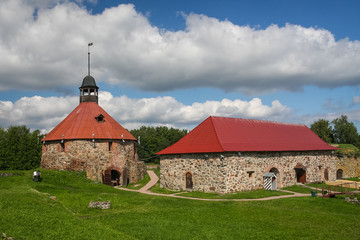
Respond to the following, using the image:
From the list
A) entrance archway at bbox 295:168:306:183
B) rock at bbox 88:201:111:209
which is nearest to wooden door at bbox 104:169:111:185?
rock at bbox 88:201:111:209

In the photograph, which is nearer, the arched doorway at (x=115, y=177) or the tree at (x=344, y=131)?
the arched doorway at (x=115, y=177)

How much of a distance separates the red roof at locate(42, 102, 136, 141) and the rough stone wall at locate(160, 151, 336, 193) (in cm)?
773

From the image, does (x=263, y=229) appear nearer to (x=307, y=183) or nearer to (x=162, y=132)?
(x=307, y=183)

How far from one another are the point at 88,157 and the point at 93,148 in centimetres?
107

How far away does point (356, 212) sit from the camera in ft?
60.0

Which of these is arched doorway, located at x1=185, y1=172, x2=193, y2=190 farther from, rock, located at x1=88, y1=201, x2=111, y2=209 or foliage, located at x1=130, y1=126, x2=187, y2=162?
foliage, located at x1=130, y1=126, x2=187, y2=162

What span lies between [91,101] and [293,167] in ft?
79.8

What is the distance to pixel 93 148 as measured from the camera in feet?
107

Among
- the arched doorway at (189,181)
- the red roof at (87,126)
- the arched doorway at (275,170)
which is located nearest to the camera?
the arched doorway at (189,181)

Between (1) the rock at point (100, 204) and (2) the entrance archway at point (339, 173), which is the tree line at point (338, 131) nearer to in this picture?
(2) the entrance archway at point (339, 173)

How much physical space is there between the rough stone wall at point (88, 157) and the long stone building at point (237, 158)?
6231 millimetres

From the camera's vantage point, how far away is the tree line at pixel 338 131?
6231 cm

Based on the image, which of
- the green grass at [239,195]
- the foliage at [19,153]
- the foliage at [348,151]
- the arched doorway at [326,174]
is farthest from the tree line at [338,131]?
the foliage at [19,153]

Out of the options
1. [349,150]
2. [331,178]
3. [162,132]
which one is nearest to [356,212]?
[331,178]
